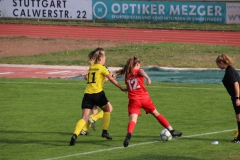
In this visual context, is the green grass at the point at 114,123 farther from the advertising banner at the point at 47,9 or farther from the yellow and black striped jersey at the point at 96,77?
the advertising banner at the point at 47,9

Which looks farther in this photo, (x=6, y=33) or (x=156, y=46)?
(x=6, y=33)

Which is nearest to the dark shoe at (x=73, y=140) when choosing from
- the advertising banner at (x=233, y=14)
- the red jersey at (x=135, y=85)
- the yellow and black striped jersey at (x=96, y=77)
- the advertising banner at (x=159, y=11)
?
the yellow and black striped jersey at (x=96, y=77)

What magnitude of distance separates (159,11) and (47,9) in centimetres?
865

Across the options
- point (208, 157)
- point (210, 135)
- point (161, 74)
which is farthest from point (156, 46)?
point (208, 157)

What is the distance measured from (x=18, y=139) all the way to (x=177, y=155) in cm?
410

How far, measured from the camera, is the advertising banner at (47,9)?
51500 millimetres

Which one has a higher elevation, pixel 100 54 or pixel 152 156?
pixel 100 54

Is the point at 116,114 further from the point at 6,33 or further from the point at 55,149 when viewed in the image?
the point at 6,33

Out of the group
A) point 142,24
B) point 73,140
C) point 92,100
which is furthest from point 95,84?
point 142,24

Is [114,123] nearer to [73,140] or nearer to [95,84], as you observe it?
[95,84]

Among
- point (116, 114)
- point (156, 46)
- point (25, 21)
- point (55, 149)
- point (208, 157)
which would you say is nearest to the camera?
point (208, 157)

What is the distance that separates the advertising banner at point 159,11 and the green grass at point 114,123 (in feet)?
77.2

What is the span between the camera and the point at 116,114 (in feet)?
62.5

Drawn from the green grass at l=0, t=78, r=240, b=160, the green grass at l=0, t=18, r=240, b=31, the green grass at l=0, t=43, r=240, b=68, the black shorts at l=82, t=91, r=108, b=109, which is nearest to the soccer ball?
the green grass at l=0, t=78, r=240, b=160
